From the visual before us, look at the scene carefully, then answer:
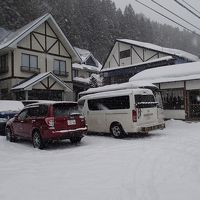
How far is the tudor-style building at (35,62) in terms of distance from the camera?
2675 cm

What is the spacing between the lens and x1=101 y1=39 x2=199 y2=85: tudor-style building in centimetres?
3253

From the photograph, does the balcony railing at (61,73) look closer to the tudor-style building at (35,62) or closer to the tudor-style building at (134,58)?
the tudor-style building at (35,62)

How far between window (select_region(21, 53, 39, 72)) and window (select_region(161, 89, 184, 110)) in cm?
1279

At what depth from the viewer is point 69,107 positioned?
37.9 ft

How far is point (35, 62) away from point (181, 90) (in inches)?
569

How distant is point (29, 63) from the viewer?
28.5 meters

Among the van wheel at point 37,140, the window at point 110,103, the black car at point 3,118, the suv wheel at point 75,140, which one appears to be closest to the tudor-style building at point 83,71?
the black car at point 3,118

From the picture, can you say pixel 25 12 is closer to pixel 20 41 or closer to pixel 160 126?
pixel 20 41

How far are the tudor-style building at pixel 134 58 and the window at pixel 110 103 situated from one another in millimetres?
18917

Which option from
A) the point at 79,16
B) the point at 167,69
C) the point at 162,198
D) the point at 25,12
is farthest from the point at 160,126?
the point at 79,16

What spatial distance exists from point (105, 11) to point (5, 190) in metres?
70.0

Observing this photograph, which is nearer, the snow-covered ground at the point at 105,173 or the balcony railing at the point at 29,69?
the snow-covered ground at the point at 105,173

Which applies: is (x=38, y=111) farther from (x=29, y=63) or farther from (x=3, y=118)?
(x=29, y=63)

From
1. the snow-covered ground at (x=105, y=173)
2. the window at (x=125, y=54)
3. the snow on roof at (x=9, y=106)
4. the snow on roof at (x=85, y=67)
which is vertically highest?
the window at (x=125, y=54)
